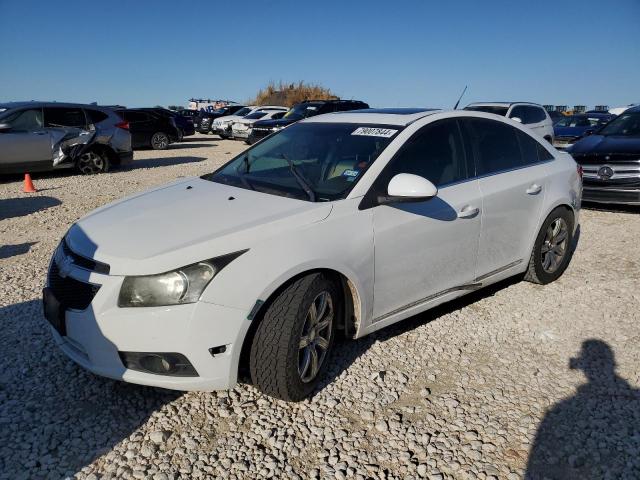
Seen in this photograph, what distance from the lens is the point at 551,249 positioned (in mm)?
4664

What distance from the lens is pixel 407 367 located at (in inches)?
131

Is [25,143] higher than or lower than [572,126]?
lower

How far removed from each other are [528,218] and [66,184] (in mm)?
9067

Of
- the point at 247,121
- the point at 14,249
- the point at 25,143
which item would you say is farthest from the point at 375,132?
the point at 247,121

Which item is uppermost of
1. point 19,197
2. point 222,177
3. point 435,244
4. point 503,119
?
point 503,119

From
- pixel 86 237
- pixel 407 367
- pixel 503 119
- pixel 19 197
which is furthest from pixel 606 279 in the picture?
pixel 19 197

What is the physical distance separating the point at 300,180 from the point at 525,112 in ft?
35.8

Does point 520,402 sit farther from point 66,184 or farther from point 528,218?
point 66,184

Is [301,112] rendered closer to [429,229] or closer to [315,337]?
[429,229]

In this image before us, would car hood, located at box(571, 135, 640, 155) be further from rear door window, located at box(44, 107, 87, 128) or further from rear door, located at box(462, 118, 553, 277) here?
rear door window, located at box(44, 107, 87, 128)

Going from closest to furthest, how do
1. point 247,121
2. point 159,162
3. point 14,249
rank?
point 14,249 → point 159,162 → point 247,121

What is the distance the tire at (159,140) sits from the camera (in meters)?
17.8

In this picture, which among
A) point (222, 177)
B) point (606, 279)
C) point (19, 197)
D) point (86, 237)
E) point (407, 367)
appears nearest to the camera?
point (86, 237)

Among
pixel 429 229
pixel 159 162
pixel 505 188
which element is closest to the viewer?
pixel 429 229
